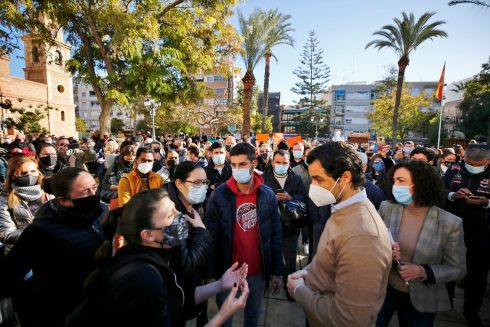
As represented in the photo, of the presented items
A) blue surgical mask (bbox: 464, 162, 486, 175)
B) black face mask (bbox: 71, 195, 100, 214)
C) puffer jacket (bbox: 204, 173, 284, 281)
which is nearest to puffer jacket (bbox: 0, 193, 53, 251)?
black face mask (bbox: 71, 195, 100, 214)

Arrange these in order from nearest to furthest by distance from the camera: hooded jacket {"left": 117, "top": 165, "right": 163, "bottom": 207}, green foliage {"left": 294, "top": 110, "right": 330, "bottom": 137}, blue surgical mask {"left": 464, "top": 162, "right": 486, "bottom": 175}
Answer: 1. blue surgical mask {"left": 464, "top": 162, "right": 486, "bottom": 175}
2. hooded jacket {"left": 117, "top": 165, "right": 163, "bottom": 207}
3. green foliage {"left": 294, "top": 110, "right": 330, "bottom": 137}

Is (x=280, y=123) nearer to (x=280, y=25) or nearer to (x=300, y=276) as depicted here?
(x=280, y=25)

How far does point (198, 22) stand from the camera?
1190 cm

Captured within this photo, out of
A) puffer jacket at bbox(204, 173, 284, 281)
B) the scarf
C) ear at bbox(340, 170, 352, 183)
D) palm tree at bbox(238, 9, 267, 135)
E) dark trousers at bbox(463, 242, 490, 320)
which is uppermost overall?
palm tree at bbox(238, 9, 267, 135)

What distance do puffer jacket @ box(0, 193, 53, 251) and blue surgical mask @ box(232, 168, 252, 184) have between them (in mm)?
2033

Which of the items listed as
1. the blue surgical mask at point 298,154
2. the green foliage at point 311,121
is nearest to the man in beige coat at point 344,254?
the blue surgical mask at point 298,154

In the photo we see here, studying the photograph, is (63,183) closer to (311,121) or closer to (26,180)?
(26,180)

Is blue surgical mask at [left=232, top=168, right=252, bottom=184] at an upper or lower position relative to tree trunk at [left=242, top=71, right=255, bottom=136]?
lower

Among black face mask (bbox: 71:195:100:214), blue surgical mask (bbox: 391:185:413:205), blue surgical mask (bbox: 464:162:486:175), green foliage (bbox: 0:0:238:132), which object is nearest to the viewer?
black face mask (bbox: 71:195:100:214)

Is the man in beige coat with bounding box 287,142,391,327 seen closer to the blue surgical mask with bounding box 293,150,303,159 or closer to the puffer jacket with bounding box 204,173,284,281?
the puffer jacket with bounding box 204,173,284,281

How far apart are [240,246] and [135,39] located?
9287 millimetres

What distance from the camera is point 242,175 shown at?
2629 millimetres

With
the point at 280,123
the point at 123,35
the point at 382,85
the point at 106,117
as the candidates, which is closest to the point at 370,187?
the point at 123,35

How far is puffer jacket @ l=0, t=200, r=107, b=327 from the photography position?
1.69 metres
